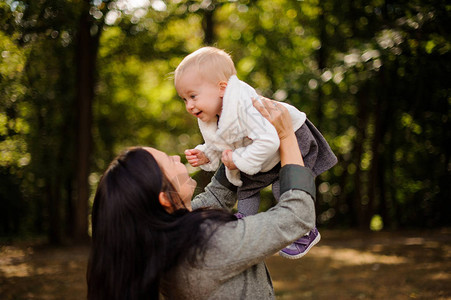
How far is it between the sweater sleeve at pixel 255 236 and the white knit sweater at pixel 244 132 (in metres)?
0.30

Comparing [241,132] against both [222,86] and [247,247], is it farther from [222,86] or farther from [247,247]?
[247,247]

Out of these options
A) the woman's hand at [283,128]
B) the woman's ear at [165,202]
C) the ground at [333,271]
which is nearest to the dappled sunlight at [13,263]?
the ground at [333,271]

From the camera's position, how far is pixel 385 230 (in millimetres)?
12656

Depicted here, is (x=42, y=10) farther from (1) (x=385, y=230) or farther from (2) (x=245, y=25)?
(1) (x=385, y=230)

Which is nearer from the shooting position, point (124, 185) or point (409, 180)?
point (124, 185)

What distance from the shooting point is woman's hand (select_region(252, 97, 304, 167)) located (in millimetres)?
1939

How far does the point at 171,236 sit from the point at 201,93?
31.3 inches

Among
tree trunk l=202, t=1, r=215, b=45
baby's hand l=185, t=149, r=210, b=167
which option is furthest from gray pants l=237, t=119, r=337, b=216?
tree trunk l=202, t=1, r=215, b=45

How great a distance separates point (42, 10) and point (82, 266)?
4527 millimetres

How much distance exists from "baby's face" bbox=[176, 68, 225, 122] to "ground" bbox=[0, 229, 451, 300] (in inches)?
198

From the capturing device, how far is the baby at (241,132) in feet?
6.78

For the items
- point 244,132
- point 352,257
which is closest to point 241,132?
point 244,132

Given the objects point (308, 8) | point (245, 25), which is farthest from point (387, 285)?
point (245, 25)

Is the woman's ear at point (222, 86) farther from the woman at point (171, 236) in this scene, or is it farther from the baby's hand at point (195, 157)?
the woman at point (171, 236)
